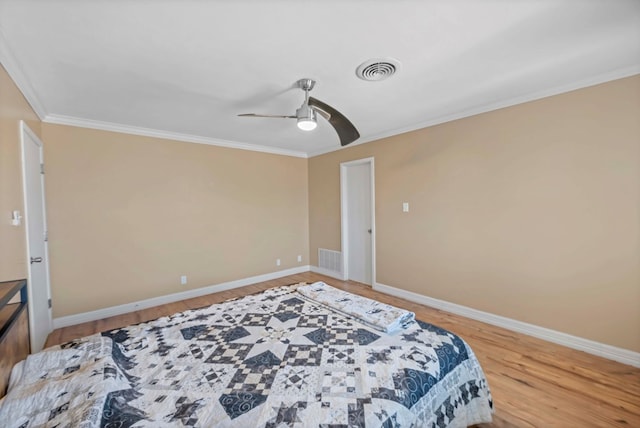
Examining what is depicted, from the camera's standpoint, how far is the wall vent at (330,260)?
4832mm

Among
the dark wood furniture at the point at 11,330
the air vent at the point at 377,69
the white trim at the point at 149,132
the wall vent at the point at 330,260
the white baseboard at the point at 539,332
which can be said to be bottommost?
the white baseboard at the point at 539,332

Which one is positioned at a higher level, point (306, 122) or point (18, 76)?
point (18, 76)

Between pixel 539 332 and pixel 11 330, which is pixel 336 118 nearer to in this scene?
pixel 11 330

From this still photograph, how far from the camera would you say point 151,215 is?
360cm

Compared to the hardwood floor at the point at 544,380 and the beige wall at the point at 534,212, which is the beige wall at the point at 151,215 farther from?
the beige wall at the point at 534,212

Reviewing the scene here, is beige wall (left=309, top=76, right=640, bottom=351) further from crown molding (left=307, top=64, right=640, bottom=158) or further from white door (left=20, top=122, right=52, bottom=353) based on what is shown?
white door (left=20, top=122, right=52, bottom=353)

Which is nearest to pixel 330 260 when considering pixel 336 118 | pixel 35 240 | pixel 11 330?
pixel 336 118

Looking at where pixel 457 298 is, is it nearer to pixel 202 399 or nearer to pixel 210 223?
pixel 202 399

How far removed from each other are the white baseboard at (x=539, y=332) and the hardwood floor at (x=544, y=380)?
65 millimetres

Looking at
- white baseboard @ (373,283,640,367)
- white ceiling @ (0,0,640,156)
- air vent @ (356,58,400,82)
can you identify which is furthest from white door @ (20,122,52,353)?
white baseboard @ (373,283,640,367)

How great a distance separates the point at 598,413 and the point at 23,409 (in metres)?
3.07

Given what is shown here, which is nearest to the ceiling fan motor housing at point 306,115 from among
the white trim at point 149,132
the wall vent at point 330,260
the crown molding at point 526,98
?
the crown molding at point 526,98

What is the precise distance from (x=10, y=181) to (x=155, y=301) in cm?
222

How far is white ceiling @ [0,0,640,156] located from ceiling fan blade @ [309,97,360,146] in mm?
292
